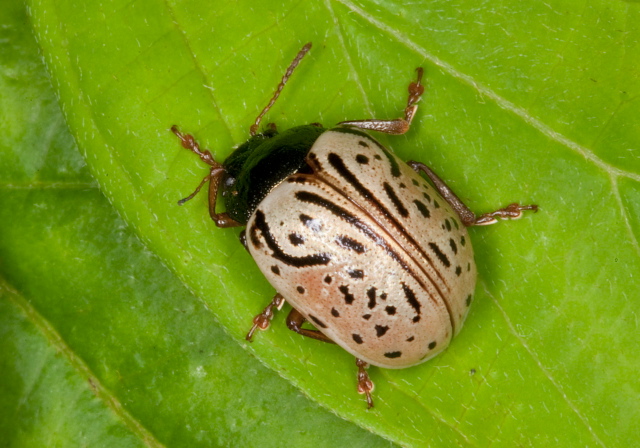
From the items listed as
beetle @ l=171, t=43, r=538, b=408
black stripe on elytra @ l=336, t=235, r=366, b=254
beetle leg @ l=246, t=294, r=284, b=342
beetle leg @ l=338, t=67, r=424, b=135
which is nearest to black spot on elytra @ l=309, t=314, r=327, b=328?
beetle @ l=171, t=43, r=538, b=408

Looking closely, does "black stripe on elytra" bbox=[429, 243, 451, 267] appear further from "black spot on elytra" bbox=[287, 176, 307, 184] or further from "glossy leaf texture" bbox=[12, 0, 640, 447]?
"black spot on elytra" bbox=[287, 176, 307, 184]

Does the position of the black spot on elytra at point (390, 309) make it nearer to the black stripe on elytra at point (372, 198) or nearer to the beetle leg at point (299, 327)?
the black stripe on elytra at point (372, 198)

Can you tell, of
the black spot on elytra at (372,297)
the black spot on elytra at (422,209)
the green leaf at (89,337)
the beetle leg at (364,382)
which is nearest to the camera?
the black spot on elytra at (372,297)

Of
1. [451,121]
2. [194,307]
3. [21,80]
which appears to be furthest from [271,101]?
[21,80]

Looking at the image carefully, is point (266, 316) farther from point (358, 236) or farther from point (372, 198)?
point (372, 198)

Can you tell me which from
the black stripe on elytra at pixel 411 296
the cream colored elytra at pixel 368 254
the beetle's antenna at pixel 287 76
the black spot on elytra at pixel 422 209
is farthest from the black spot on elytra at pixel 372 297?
the beetle's antenna at pixel 287 76

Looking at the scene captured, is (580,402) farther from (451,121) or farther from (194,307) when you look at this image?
(194,307)

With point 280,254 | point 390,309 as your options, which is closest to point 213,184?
point 280,254
